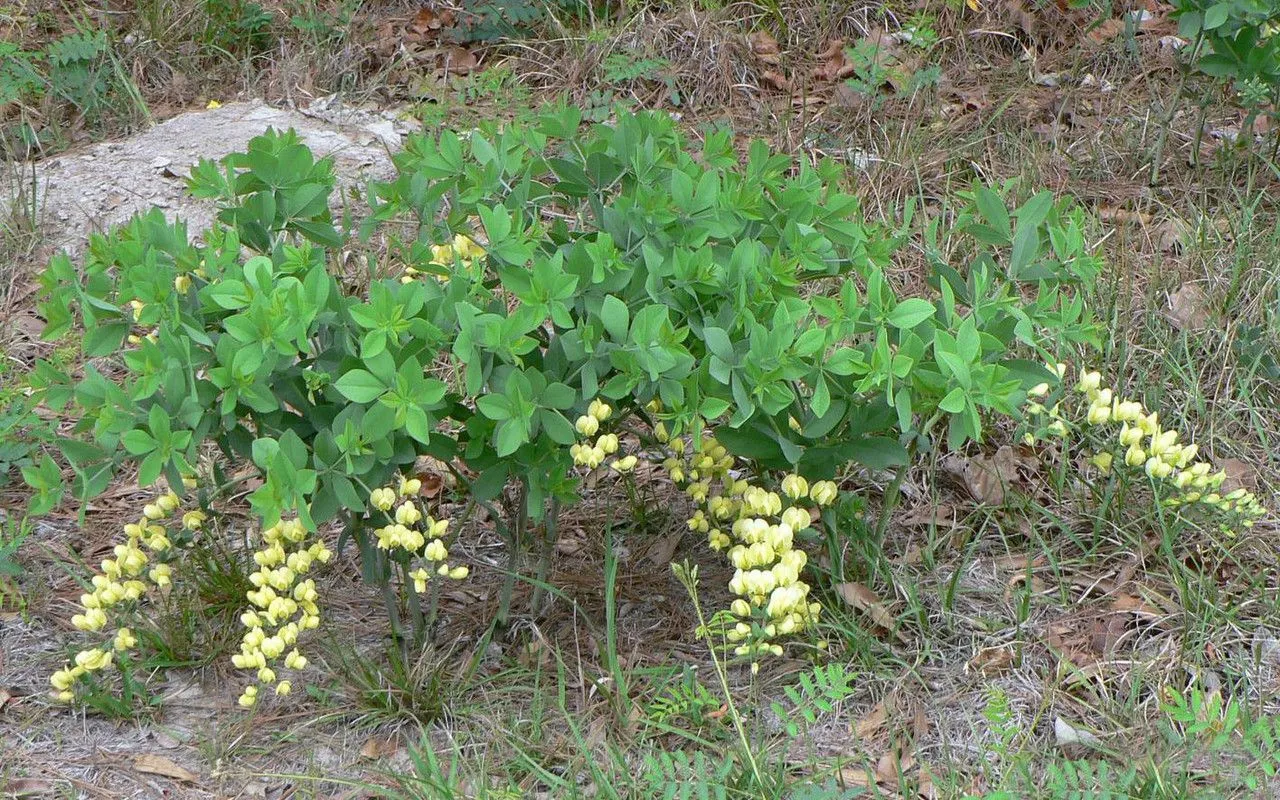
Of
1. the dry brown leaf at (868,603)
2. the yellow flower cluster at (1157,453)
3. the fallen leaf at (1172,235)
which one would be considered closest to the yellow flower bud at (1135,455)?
the yellow flower cluster at (1157,453)

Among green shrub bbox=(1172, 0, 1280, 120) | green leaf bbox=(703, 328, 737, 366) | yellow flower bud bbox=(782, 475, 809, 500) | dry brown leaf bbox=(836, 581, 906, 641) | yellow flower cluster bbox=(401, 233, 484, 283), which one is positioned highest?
green leaf bbox=(703, 328, 737, 366)

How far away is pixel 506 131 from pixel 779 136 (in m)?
1.96

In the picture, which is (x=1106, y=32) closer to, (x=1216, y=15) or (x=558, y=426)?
(x=1216, y=15)

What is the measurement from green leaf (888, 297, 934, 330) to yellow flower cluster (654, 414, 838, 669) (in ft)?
1.21

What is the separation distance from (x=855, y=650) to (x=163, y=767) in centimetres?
144

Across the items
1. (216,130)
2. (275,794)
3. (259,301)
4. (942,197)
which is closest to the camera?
(259,301)

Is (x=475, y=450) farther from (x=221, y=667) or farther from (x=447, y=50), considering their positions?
(x=447, y=50)

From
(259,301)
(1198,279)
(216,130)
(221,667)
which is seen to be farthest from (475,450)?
(216,130)

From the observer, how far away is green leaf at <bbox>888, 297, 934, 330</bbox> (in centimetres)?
216

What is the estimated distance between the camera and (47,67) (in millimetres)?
5012

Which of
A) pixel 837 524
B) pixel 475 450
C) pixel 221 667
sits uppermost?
pixel 475 450

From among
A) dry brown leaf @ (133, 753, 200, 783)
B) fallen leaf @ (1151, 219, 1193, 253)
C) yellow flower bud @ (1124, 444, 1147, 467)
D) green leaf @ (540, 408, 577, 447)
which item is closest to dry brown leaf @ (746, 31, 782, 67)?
fallen leaf @ (1151, 219, 1193, 253)

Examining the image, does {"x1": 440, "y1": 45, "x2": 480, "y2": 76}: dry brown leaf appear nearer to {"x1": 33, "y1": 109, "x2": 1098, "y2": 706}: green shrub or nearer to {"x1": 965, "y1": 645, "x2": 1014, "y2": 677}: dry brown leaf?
{"x1": 33, "y1": 109, "x2": 1098, "y2": 706}: green shrub

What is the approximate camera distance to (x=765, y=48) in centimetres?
492
